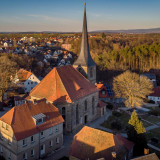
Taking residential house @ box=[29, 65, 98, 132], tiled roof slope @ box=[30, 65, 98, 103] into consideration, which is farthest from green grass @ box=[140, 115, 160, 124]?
tiled roof slope @ box=[30, 65, 98, 103]

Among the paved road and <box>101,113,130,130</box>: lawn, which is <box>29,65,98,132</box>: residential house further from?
<box>101,113,130,130</box>: lawn

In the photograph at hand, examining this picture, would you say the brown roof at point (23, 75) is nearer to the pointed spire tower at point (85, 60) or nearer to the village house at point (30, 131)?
the pointed spire tower at point (85, 60)

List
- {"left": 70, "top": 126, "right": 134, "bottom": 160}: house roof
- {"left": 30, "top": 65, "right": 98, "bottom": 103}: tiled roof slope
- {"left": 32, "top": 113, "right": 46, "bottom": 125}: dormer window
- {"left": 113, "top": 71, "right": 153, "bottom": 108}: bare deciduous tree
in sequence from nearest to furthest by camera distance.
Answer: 1. {"left": 70, "top": 126, "right": 134, "bottom": 160}: house roof
2. {"left": 32, "top": 113, "right": 46, "bottom": 125}: dormer window
3. {"left": 30, "top": 65, "right": 98, "bottom": 103}: tiled roof slope
4. {"left": 113, "top": 71, "right": 153, "bottom": 108}: bare deciduous tree

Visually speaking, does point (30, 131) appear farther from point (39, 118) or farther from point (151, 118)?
point (151, 118)

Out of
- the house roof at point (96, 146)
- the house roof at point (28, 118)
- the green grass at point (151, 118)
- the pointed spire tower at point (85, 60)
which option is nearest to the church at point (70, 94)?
the pointed spire tower at point (85, 60)

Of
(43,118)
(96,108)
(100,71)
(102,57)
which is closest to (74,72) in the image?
(96,108)

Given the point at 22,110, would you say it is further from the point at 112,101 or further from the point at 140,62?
the point at 140,62
